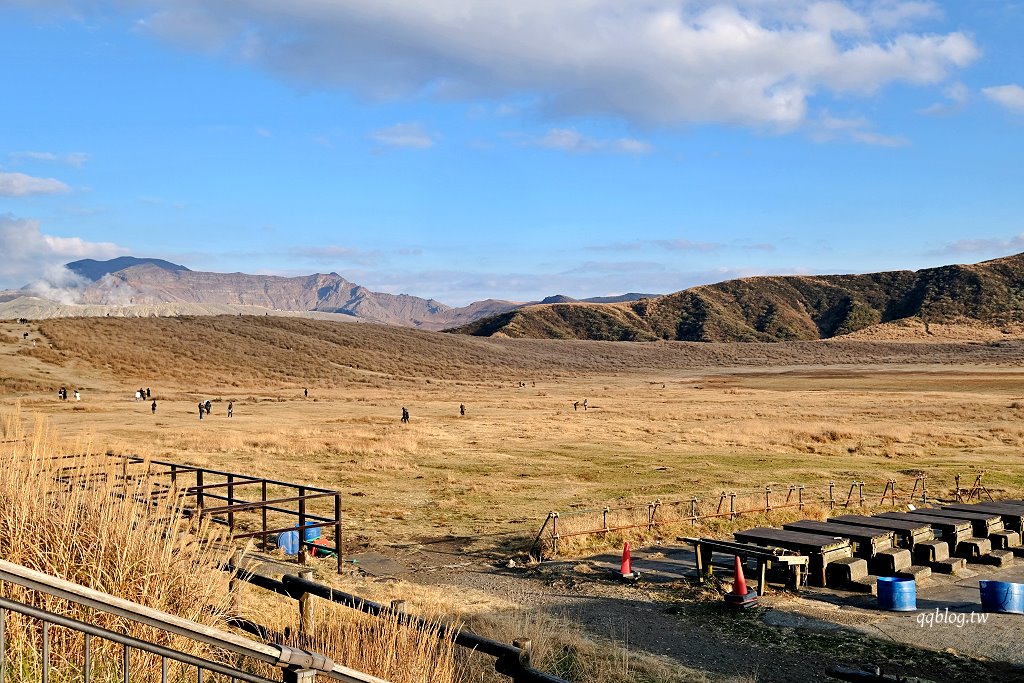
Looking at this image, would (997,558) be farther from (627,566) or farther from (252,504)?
(252,504)

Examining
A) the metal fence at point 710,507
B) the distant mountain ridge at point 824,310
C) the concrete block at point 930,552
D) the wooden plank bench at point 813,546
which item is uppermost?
the distant mountain ridge at point 824,310

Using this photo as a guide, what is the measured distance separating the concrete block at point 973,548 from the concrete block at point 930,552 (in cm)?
61

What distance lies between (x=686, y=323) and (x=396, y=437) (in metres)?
160

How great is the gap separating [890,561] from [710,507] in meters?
6.37

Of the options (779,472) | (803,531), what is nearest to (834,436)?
(779,472)

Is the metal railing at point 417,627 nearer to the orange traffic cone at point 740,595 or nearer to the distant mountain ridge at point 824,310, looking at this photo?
the orange traffic cone at point 740,595

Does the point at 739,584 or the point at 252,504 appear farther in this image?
the point at 252,504

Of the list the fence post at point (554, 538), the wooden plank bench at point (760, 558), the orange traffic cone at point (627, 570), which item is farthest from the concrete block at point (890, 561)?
the fence post at point (554, 538)

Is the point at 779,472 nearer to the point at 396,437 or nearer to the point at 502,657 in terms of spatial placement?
the point at 396,437

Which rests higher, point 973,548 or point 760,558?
point 760,558

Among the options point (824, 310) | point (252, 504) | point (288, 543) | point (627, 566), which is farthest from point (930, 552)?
point (824, 310)

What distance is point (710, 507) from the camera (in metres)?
19.6

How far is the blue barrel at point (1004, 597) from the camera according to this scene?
452 inches

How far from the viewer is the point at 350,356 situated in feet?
329
